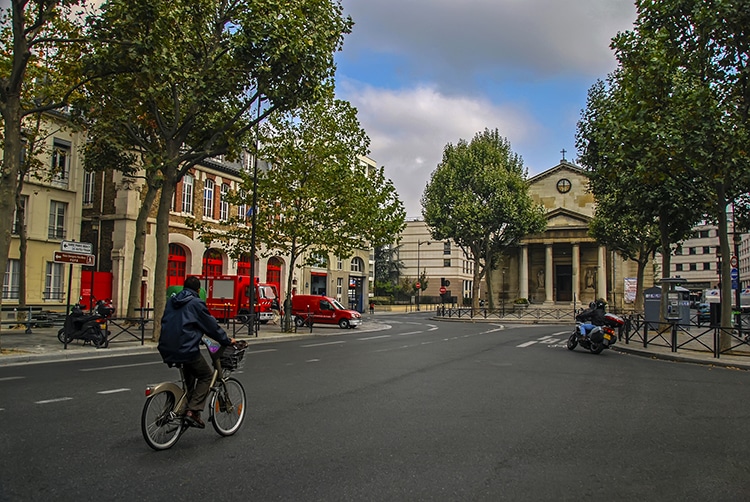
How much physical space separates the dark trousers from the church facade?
52.7 m

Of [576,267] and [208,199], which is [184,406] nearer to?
[208,199]

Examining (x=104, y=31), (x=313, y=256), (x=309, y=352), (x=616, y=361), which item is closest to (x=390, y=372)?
(x=309, y=352)

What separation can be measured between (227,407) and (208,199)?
107 feet

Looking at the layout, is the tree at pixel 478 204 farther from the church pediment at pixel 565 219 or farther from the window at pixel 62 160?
the window at pixel 62 160

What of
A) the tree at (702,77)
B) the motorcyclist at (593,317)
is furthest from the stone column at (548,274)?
the motorcyclist at (593,317)

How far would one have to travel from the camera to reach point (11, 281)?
1083 inches

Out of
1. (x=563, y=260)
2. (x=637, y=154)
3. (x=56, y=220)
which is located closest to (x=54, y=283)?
(x=56, y=220)

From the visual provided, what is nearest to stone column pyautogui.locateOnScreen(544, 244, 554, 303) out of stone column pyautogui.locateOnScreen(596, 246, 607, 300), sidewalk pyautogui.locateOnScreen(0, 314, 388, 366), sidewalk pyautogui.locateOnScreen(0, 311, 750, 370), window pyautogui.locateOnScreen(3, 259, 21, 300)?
stone column pyautogui.locateOnScreen(596, 246, 607, 300)

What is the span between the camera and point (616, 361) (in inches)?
618

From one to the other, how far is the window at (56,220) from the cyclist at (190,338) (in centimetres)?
2716

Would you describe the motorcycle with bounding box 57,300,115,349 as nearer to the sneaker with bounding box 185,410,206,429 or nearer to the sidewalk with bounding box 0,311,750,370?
the sidewalk with bounding box 0,311,750,370

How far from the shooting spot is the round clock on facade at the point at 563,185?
6159 centimetres

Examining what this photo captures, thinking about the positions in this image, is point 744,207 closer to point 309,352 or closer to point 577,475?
point 309,352

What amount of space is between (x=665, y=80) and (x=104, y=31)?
607 inches
